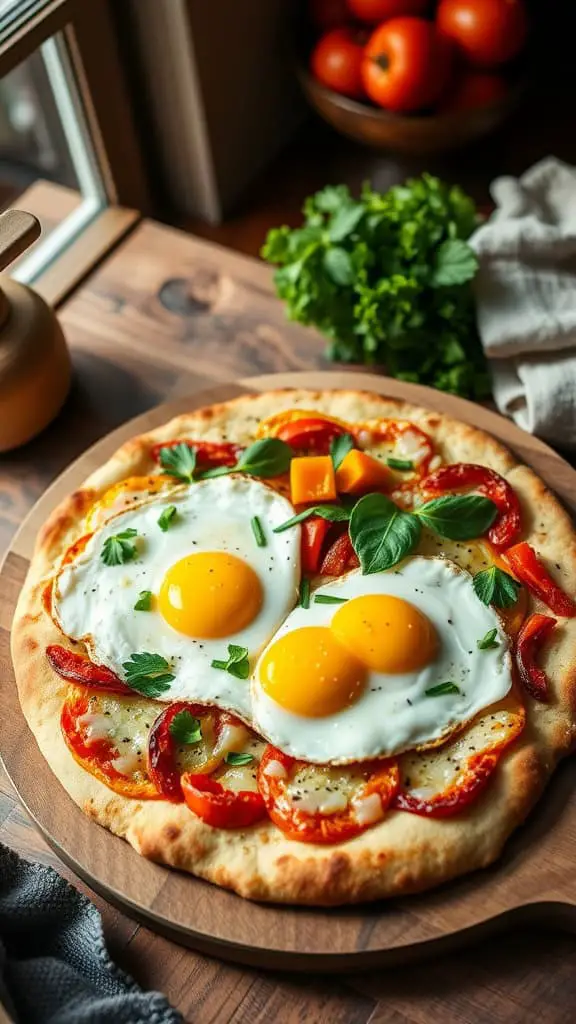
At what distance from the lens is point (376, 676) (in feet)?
9.36

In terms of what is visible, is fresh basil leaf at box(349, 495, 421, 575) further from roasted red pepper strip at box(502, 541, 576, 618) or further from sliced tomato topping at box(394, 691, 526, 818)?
sliced tomato topping at box(394, 691, 526, 818)

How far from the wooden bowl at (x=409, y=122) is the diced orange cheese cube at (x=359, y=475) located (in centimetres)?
147

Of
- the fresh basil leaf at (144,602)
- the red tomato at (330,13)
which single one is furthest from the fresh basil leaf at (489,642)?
the red tomato at (330,13)

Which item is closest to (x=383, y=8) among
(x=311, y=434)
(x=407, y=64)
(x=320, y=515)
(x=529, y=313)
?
(x=407, y=64)

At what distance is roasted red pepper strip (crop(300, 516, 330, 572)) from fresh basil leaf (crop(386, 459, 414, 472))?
29 centimetres

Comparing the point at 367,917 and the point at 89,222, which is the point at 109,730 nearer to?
the point at 367,917

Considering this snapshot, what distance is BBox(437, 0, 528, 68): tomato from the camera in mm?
3939

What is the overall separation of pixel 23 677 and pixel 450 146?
2.57 meters

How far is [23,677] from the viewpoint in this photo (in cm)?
299

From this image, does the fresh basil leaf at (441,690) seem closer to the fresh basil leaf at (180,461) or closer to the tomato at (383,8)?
the fresh basil leaf at (180,461)

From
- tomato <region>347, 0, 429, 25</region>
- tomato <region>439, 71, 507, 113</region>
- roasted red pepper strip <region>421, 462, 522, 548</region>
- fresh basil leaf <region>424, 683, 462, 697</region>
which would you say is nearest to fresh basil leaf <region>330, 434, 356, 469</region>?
roasted red pepper strip <region>421, 462, 522, 548</region>

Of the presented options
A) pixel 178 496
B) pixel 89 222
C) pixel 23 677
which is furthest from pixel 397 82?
pixel 23 677

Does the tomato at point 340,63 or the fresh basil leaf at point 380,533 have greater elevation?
the tomato at point 340,63

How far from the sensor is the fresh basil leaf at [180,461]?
10.8ft
